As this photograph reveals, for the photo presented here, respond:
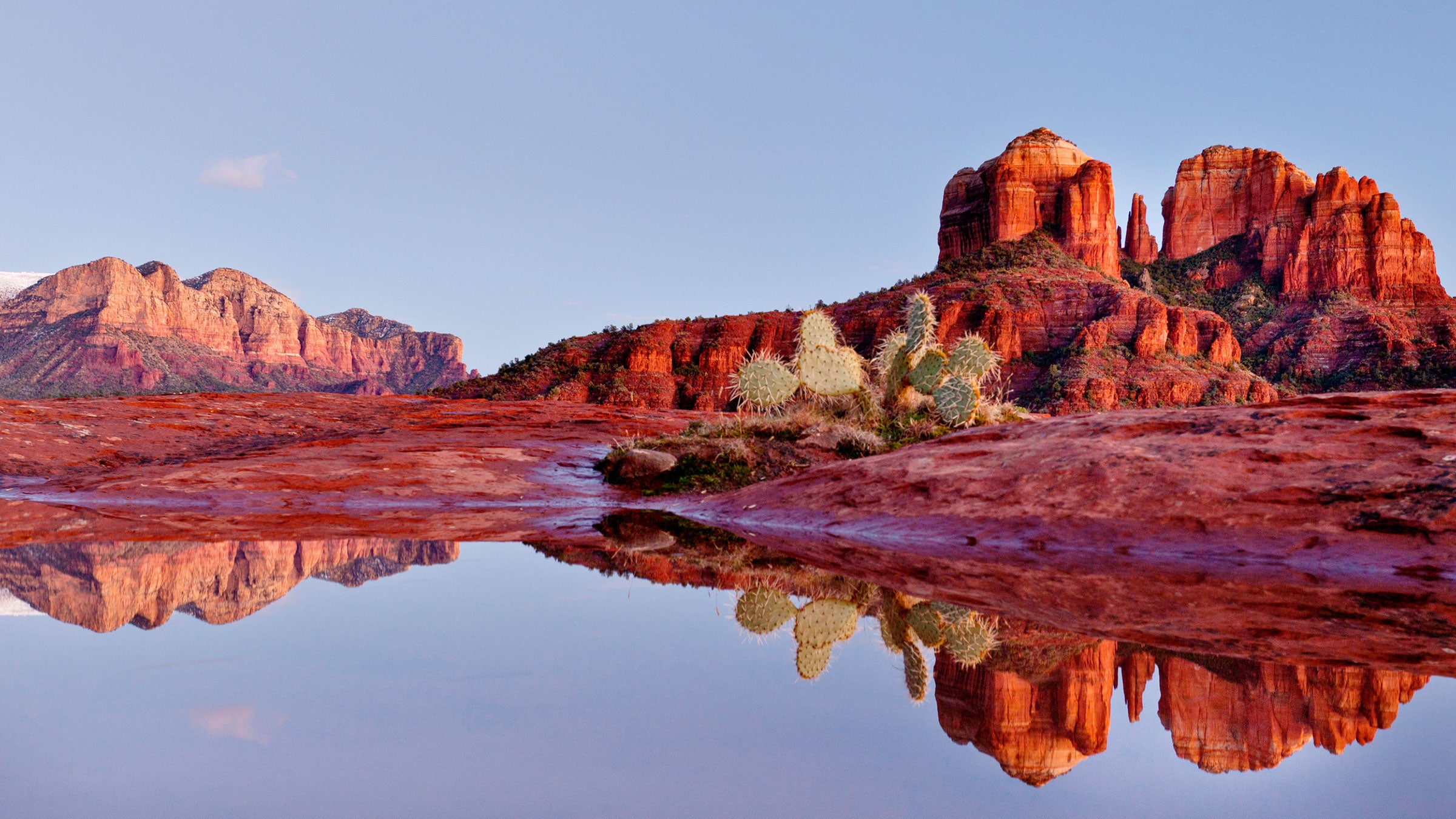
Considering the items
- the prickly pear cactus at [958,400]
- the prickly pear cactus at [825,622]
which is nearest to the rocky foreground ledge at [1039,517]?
the prickly pear cactus at [825,622]

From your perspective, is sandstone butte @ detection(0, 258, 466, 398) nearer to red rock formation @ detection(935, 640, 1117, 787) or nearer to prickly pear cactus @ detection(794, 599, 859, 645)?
prickly pear cactus @ detection(794, 599, 859, 645)

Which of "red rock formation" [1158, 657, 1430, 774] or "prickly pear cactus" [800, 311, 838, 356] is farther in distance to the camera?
"prickly pear cactus" [800, 311, 838, 356]

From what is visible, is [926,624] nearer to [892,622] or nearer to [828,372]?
[892,622]

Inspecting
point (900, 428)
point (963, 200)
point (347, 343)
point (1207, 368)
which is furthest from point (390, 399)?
point (347, 343)

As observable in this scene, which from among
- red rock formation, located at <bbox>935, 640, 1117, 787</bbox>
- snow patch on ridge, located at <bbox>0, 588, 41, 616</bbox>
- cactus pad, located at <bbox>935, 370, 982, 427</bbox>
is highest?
cactus pad, located at <bbox>935, 370, 982, 427</bbox>

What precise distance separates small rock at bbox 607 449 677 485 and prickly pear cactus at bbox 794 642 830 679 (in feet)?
34.4

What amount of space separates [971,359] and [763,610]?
1064 centimetres

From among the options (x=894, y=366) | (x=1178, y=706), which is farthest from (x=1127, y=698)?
(x=894, y=366)

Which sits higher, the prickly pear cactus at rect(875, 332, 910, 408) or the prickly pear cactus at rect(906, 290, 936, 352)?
the prickly pear cactus at rect(906, 290, 936, 352)

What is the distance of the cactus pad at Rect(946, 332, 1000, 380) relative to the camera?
15203 mm

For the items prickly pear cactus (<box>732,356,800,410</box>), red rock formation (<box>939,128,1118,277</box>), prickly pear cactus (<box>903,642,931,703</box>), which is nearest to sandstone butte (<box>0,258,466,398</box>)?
red rock formation (<box>939,128,1118,277</box>)

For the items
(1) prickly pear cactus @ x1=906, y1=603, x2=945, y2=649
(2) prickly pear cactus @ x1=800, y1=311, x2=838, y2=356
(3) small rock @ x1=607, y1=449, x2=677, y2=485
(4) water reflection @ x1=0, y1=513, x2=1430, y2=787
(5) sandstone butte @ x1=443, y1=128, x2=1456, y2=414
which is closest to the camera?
(4) water reflection @ x1=0, y1=513, x2=1430, y2=787

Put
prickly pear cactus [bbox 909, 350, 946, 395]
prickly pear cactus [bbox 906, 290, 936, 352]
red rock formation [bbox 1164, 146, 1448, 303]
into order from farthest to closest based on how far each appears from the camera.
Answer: red rock formation [bbox 1164, 146, 1448, 303]
prickly pear cactus [bbox 906, 290, 936, 352]
prickly pear cactus [bbox 909, 350, 946, 395]

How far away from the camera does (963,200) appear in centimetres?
11181
